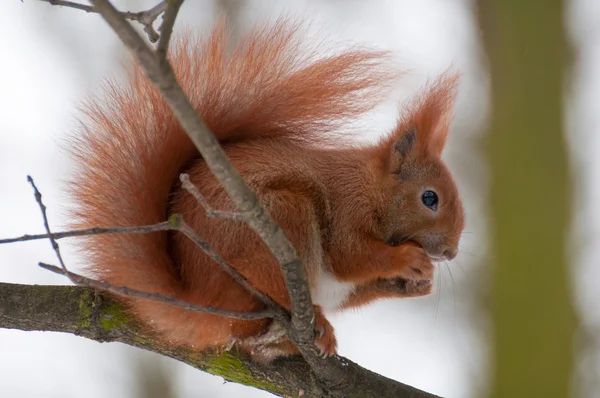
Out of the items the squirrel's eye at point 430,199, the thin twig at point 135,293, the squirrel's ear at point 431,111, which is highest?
the squirrel's ear at point 431,111

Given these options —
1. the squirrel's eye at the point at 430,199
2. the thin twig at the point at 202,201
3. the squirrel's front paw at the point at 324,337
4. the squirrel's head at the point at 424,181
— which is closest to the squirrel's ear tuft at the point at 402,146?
the squirrel's head at the point at 424,181

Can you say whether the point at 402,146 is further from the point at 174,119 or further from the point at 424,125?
→ the point at 174,119

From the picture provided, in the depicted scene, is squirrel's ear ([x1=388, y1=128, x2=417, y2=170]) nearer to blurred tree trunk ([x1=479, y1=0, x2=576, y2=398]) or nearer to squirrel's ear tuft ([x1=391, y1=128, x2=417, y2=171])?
squirrel's ear tuft ([x1=391, y1=128, x2=417, y2=171])

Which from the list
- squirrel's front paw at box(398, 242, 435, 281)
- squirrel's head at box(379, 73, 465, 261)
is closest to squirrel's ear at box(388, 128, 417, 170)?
squirrel's head at box(379, 73, 465, 261)

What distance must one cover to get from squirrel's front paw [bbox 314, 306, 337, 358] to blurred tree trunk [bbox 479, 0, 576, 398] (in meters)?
1.27

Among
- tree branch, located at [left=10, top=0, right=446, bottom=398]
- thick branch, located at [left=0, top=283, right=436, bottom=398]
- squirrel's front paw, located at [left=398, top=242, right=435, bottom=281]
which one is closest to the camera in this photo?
tree branch, located at [left=10, top=0, right=446, bottom=398]

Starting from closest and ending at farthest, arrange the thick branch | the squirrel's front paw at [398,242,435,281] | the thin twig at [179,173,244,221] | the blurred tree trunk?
the thin twig at [179,173,244,221] → the thick branch → the squirrel's front paw at [398,242,435,281] → the blurred tree trunk

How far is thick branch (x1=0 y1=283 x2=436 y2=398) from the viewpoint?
71.1 inches

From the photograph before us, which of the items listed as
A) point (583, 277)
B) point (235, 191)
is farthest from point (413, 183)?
point (583, 277)

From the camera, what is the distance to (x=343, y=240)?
80.0 inches

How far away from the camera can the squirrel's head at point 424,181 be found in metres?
2.13

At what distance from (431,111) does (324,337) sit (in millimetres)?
884

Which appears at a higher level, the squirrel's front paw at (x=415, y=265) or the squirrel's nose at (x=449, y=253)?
the squirrel's nose at (x=449, y=253)

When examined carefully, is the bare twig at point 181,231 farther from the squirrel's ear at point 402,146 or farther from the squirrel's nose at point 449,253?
the squirrel's ear at point 402,146
